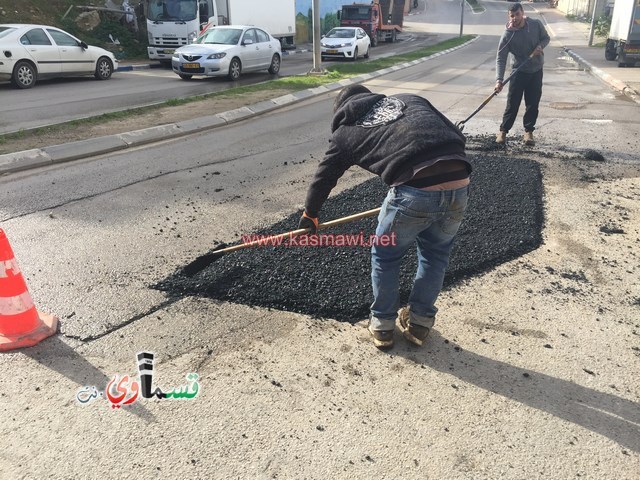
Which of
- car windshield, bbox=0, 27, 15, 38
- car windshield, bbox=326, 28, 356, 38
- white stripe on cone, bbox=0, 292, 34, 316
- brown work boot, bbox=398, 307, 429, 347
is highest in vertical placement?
car windshield, bbox=0, 27, 15, 38

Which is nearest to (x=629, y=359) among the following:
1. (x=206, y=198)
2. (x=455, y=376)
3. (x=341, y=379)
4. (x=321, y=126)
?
(x=455, y=376)

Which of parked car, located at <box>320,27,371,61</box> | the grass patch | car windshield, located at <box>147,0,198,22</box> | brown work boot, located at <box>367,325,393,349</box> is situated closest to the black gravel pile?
brown work boot, located at <box>367,325,393,349</box>

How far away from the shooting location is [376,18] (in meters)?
32.8

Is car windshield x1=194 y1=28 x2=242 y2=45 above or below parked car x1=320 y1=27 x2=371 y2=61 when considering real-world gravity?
above

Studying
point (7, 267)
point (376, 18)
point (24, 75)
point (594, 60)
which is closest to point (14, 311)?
point (7, 267)

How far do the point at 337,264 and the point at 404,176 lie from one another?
158 cm

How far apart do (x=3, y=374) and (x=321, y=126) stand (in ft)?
26.9

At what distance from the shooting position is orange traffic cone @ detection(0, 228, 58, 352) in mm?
3320

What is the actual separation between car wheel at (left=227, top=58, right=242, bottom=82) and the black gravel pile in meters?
11.8

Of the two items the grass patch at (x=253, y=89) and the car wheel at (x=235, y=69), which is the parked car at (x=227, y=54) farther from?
the grass patch at (x=253, y=89)

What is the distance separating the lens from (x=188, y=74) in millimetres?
15938

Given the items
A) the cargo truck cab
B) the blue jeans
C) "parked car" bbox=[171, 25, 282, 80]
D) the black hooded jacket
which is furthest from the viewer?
the cargo truck cab

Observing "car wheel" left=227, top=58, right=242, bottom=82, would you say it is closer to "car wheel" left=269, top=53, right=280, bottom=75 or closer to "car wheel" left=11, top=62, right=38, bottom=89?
"car wheel" left=269, top=53, right=280, bottom=75

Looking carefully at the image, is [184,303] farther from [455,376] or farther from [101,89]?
[101,89]
